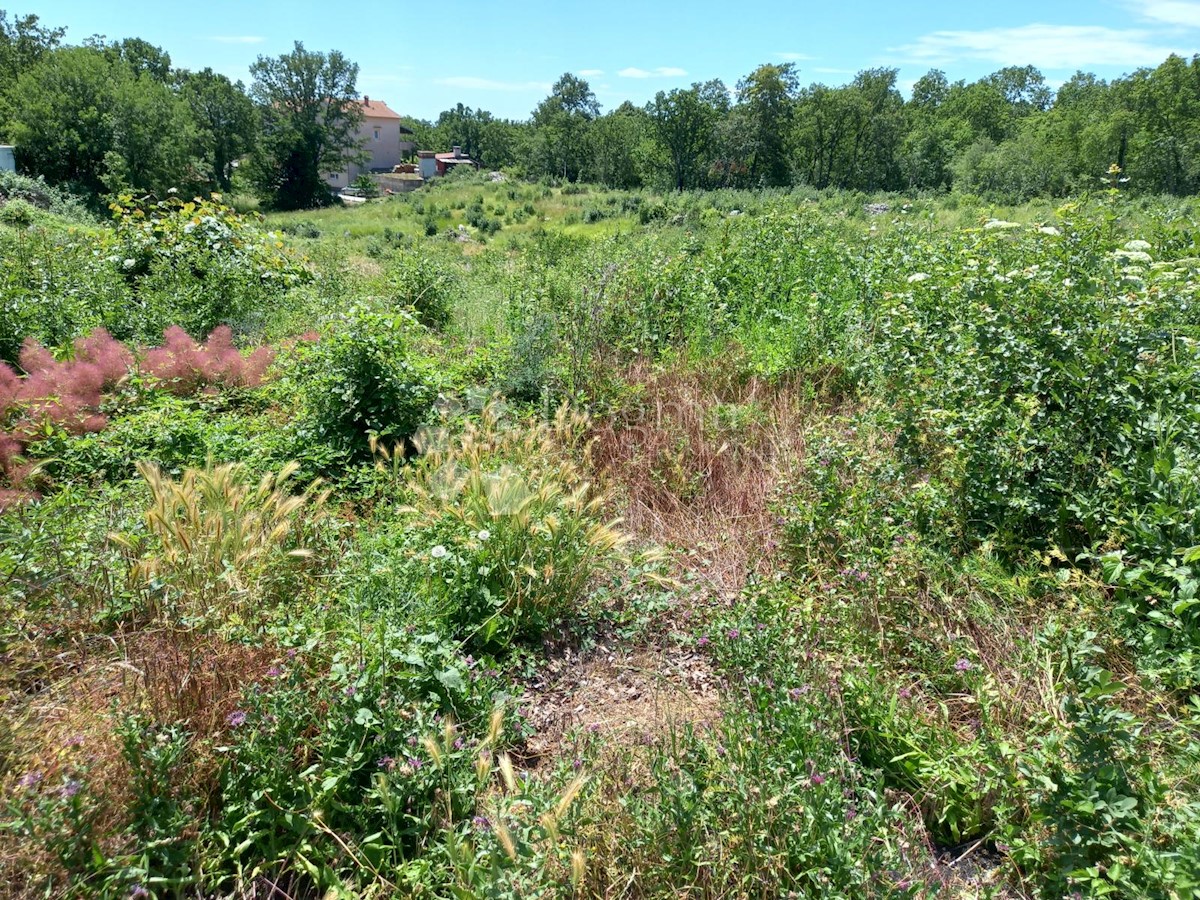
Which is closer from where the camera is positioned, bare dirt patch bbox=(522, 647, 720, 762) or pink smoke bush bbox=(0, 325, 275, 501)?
bare dirt patch bbox=(522, 647, 720, 762)

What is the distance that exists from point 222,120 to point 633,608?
205ft

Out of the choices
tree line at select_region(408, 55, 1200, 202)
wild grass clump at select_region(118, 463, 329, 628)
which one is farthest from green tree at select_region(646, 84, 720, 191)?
wild grass clump at select_region(118, 463, 329, 628)

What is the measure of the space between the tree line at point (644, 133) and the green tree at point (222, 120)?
13 cm

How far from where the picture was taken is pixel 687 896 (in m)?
1.97

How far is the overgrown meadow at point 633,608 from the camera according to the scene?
200 cm

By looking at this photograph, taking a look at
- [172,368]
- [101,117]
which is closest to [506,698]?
[172,368]

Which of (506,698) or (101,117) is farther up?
(101,117)

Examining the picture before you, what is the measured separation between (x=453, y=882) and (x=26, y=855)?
114 cm

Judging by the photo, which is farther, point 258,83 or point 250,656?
point 258,83

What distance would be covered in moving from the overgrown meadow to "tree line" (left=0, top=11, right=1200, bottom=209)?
1577 inches

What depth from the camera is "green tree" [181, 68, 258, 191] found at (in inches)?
2007

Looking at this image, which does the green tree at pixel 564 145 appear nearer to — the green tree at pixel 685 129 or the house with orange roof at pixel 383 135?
the green tree at pixel 685 129

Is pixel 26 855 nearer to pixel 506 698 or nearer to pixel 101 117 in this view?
pixel 506 698

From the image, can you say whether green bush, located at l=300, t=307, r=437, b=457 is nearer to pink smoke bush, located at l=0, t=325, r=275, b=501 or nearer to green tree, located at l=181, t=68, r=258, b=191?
pink smoke bush, located at l=0, t=325, r=275, b=501
